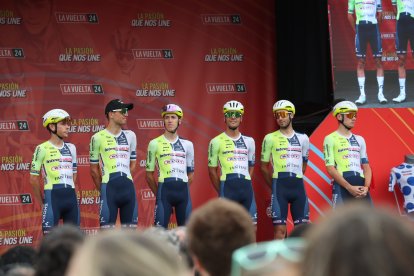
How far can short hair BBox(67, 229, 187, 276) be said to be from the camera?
4.30 ft

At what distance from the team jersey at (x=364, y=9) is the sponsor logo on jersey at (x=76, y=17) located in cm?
360

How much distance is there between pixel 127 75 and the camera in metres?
11.5

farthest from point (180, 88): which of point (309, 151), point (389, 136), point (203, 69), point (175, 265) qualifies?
point (175, 265)

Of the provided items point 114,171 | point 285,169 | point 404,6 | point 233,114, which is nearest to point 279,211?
point 285,169

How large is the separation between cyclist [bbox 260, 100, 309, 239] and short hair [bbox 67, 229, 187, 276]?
27.8ft

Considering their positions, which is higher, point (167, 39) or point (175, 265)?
point (167, 39)

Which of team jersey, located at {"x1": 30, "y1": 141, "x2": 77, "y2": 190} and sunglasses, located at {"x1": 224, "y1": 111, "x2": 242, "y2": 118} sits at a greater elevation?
sunglasses, located at {"x1": 224, "y1": 111, "x2": 242, "y2": 118}

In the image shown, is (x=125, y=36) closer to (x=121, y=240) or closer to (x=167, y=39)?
(x=167, y=39)

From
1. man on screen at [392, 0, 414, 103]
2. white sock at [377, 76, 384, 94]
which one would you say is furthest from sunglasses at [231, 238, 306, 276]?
man on screen at [392, 0, 414, 103]

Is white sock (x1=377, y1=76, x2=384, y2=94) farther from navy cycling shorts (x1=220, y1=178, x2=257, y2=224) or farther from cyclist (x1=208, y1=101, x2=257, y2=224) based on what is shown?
navy cycling shorts (x1=220, y1=178, x2=257, y2=224)

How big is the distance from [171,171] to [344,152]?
2166 mm

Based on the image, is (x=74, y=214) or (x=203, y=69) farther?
(x=203, y=69)

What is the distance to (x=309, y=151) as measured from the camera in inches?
420

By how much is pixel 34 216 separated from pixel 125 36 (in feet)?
9.32
